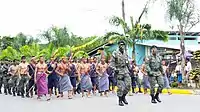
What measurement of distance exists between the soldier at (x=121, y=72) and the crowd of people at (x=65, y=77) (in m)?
4.21

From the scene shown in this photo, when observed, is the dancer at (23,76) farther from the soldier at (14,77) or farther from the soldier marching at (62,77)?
the soldier at (14,77)

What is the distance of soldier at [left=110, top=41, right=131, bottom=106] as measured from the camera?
1393 centimetres

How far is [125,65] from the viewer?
14.3 m

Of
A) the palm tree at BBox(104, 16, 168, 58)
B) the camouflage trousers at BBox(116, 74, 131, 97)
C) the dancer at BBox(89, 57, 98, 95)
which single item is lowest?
the camouflage trousers at BBox(116, 74, 131, 97)

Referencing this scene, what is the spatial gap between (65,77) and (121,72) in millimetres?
4823

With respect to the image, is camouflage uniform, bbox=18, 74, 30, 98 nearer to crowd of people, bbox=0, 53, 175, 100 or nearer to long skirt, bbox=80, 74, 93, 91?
crowd of people, bbox=0, 53, 175, 100

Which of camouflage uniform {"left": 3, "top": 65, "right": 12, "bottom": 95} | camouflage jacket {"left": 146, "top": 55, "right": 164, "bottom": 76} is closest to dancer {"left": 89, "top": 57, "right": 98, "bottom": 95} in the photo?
camouflage uniform {"left": 3, "top": 65, "right": 12, "bottom": 95}

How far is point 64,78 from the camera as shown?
18.4 meters

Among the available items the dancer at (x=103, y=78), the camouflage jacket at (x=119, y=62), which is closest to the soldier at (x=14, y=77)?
the dancer at (x=103, y=78)

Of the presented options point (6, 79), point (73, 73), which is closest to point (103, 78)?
point (73, 73)

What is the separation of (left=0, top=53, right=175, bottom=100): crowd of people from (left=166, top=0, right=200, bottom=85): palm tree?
565 cm

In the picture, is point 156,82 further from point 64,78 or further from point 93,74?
point 93,74

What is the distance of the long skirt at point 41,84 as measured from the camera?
17812 millimetres

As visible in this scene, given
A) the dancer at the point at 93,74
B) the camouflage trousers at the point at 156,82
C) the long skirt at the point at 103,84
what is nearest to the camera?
the camouflage trousers at the point at 156,82
